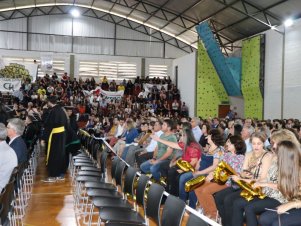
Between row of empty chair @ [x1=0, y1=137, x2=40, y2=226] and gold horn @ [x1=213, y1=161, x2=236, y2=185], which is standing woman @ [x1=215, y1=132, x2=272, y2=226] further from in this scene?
row of empty chair @ [x1=0, y1=137, x2=40, y2=226]

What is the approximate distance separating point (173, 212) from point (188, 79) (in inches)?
757

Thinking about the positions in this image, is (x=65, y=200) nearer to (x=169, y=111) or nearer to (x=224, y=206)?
(x=224, y=206)

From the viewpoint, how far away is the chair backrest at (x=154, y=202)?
3611mm

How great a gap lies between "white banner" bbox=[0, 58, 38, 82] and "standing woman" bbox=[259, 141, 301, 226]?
13.3 m

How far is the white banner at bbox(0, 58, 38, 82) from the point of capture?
15.5m

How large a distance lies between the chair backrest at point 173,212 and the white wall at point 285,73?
39.7 feet

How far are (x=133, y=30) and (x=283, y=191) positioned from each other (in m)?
23.2

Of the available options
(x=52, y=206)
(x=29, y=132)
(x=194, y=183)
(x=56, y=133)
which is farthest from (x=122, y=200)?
(x=29, y=132)

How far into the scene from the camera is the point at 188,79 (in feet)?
72.5

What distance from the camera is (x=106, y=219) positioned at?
12.2ft

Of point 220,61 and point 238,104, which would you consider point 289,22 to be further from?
point 238,104

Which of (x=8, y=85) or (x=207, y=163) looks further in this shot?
(x=8, y=85)

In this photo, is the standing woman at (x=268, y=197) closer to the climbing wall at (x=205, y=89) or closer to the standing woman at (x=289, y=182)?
the standing woman at (x=289, y=182)

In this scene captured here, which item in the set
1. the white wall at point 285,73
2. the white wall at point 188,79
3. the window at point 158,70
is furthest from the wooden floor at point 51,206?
the window at point 158,70
